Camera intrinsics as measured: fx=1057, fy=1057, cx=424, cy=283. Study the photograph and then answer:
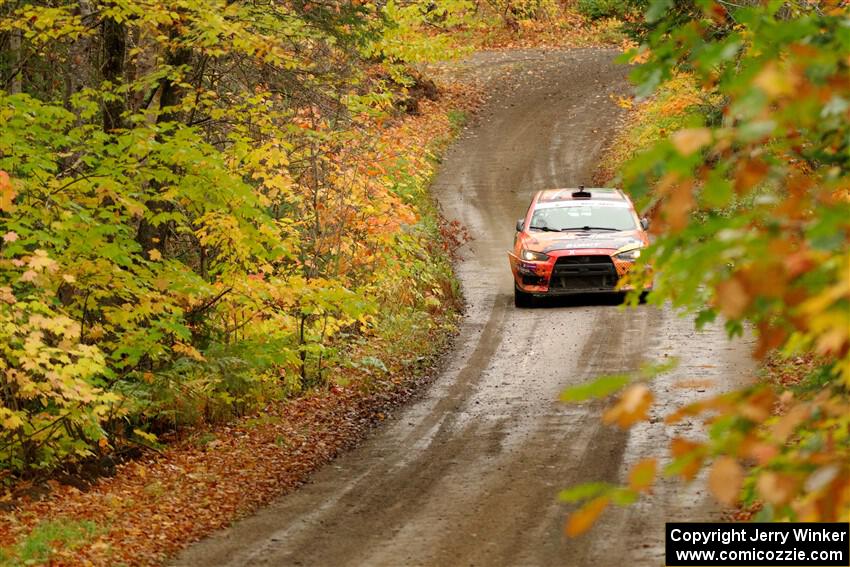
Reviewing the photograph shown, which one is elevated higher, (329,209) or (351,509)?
(329,209)

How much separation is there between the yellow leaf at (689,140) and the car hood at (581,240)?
48.8ft

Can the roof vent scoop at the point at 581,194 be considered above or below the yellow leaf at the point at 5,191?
below

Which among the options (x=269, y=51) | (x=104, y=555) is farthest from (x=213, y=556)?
(x=269, y=51)

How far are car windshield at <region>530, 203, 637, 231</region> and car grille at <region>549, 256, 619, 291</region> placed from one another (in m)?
0.89

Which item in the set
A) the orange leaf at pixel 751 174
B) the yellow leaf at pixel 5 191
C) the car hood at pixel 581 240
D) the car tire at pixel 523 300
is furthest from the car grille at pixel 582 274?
the orange leaf at pixel 751 174

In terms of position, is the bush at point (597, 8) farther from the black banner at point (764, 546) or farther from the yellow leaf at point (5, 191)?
the yellow leaf at point (5, 191)

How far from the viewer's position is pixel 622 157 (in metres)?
30.8

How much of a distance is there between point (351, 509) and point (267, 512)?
782 millimetres

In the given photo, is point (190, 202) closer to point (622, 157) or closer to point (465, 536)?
point (465, 536)

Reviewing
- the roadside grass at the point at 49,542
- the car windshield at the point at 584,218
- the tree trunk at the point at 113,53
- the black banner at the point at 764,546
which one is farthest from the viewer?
the car windshield at the point at 584,218

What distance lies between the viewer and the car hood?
17.5 m

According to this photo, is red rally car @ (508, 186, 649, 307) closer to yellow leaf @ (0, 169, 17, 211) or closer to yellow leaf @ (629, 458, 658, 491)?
yellow leaf @ (0, 169, 17, 211)

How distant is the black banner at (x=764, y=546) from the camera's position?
5.80 m

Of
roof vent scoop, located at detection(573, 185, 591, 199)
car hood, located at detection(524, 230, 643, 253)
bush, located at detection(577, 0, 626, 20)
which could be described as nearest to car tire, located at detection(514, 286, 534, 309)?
car hood, located at detection(524, 230, 643, 253)
